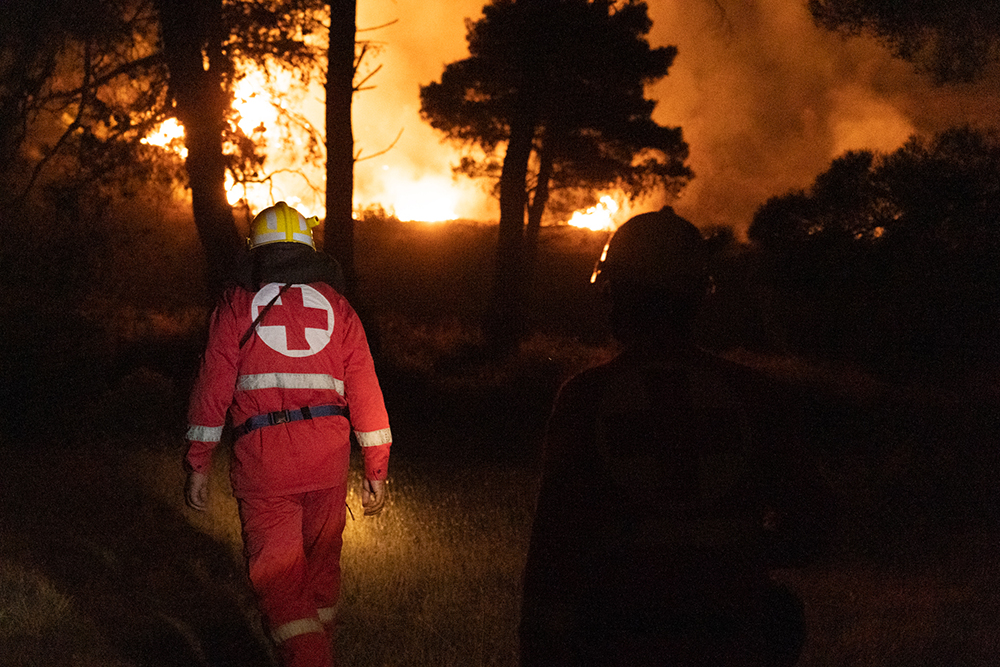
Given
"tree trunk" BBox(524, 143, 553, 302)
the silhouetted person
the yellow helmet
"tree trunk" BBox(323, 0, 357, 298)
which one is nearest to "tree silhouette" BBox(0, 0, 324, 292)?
"tree trunk" BBox(323, 0, 357, 298)

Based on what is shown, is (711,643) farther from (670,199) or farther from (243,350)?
(670,199)

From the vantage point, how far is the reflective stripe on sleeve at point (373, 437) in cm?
343

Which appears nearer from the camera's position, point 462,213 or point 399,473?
point 399,473

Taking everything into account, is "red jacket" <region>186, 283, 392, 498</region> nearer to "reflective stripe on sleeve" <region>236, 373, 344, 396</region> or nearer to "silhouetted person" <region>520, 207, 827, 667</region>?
"reflective stripe on sleeve" <region>236, 373, 344, 396</region>

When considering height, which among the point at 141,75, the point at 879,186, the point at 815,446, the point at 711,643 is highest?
the point at 141,75

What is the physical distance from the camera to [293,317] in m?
3.12

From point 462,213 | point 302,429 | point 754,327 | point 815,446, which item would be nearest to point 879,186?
point 815,446

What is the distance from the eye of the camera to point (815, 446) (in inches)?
351

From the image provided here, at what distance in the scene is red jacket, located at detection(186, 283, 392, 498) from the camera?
3.05m

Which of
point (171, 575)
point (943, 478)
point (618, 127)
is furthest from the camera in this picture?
point (618, 127)

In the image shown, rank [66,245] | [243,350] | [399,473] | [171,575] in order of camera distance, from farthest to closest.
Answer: [66,245] < [399,473] < [171,575] < [243,350]

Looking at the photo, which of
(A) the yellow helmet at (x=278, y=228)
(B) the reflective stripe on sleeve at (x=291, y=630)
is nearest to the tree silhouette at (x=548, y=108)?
(A) the yellow helmet at (x=278, y=228)

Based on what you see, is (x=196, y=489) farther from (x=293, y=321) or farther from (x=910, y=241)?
(x=910, y=241)

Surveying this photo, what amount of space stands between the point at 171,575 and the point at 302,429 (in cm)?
220
